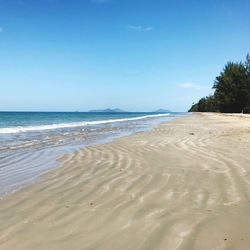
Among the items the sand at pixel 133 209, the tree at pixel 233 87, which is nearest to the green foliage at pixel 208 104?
the tree at pixel 233 87

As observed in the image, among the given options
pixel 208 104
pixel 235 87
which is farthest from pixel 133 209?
pixel 208 104

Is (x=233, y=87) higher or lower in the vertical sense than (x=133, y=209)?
higher

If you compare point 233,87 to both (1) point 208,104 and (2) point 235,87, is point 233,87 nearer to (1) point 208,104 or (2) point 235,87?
(2) point 235,87

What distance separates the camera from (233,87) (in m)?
50.0

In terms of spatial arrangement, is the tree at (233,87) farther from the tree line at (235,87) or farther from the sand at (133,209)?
the sand at (133,209)

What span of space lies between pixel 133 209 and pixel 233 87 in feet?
178

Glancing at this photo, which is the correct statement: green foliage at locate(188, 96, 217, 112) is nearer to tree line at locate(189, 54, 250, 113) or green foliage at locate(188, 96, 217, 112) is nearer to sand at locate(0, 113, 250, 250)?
tree line at locate(189, 54, 250, 113)

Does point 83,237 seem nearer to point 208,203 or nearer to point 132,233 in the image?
point 132,233

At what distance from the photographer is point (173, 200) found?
319 centimetres

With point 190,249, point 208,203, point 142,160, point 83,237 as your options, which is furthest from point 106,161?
point 190,249

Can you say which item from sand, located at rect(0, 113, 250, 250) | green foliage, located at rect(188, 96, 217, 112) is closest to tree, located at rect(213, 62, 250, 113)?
green foliage, located at rect(188, 96, 217, 112)

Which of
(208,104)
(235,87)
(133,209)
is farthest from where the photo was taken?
(208,104)

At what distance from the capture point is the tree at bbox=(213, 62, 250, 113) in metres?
49.4

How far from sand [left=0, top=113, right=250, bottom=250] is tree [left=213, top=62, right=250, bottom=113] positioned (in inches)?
2005
